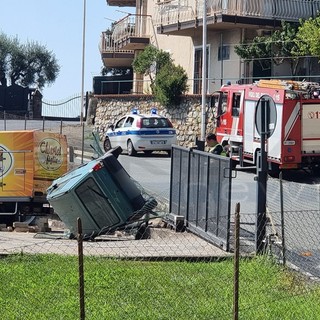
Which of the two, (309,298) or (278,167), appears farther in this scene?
(278,167)

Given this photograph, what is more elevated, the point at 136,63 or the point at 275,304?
the point at 136,63

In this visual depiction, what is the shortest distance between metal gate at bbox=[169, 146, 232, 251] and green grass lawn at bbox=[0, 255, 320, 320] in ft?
5.16

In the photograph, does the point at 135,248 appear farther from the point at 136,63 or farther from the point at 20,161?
the point at 136,63

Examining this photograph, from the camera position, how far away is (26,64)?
64.9m

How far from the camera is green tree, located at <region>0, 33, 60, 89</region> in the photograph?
208ft

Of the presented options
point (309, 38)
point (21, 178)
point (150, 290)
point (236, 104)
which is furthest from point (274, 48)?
point (150, 290)

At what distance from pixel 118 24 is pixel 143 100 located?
938 cm

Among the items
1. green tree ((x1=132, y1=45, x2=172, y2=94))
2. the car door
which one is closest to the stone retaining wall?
green tree ((x1=132, y1=45, x2=172, y2=94))

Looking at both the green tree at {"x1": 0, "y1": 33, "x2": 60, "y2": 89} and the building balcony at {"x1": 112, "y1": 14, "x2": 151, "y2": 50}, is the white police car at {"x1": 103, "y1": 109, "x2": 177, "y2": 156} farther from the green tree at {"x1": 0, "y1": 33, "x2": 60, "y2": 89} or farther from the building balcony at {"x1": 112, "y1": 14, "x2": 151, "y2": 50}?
the green tree at {"x1": 0, "y1": 33, "x2": 60, "y2": 89}

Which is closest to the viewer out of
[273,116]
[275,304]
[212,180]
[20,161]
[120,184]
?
[275,304]

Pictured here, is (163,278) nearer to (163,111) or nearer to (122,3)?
(163,111)

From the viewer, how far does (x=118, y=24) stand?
46469 millimetres

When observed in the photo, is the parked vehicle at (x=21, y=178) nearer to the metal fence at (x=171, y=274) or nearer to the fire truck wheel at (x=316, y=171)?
the metal fence at (x=171, y=274)

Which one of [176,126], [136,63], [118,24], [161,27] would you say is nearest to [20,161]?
[176,126]
